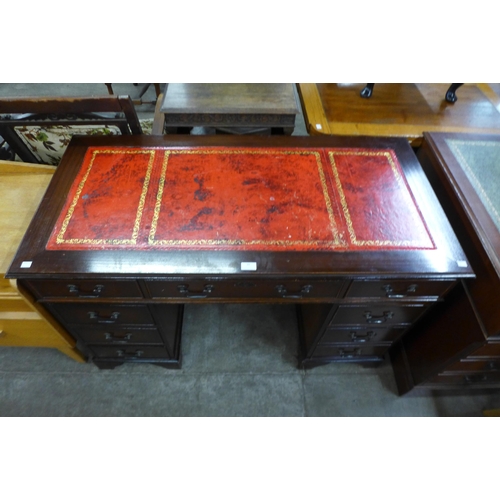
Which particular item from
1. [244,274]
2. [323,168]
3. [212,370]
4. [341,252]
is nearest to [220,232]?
[244,274]

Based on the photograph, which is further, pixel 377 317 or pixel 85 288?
pixel 377 317

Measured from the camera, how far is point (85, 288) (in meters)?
1.06

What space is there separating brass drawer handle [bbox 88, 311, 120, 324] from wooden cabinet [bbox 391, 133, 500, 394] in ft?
4.45

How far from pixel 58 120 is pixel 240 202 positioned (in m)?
0.94

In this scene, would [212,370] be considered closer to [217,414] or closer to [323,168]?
[217,414]

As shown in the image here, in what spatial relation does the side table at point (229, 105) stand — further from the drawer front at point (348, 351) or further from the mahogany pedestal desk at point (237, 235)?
the drawer front at point (348, 351)

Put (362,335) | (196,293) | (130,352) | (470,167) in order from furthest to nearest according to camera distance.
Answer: (130,352) < (362,335) < (470,167) < (196,293)

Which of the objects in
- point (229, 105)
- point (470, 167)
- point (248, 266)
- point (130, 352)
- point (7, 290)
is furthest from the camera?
point (229, 105)

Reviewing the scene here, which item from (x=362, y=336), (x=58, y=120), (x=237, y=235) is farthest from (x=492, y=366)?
(x=58, y=120)

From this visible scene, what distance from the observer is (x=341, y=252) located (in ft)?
3.37

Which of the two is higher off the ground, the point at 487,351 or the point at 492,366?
the point at 487,351

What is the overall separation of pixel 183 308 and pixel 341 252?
44.4 inches

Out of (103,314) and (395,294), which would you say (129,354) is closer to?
(103,314)

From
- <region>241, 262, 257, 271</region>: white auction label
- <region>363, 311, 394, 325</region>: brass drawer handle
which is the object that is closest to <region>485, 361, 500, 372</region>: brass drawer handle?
<region>363, 311, 394, 325</region>: brass drawer handle
